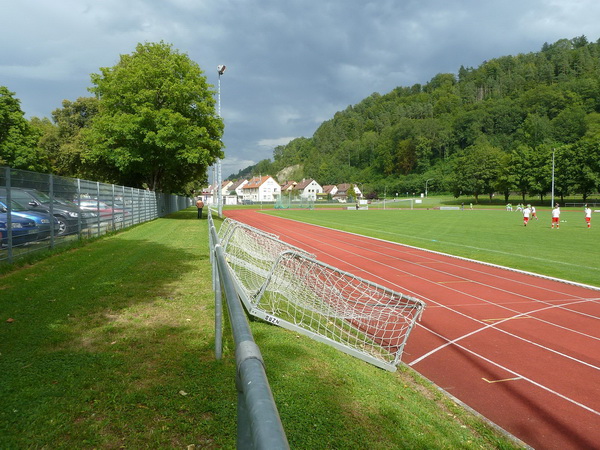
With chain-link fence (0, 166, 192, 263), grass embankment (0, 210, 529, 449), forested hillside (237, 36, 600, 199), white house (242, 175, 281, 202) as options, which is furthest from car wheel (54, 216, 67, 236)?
white house (242, 175, 281, 202)

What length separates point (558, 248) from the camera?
16.9 m

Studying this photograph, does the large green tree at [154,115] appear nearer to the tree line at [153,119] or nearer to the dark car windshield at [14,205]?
the tree line at [153,119]

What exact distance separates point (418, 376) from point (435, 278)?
6.33 m

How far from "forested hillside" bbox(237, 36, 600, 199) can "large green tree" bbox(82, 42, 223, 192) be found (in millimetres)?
70760

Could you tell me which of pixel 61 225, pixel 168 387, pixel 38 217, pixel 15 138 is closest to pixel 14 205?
pixel 38 217

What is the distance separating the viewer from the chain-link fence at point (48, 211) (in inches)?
355

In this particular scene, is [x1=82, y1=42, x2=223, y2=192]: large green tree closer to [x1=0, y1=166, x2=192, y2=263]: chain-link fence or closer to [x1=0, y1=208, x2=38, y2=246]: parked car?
[x1=0, y1=166, x2=192, y2=263]: chain-link fence

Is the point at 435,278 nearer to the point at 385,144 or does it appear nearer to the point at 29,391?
the point at 29,391

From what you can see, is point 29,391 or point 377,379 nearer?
point 29,391

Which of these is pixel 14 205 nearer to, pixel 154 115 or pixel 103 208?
pixel 103 208

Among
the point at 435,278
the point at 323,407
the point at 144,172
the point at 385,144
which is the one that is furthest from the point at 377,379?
the point at 385,144

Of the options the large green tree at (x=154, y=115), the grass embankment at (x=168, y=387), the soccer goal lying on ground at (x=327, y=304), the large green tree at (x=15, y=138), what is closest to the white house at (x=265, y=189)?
the large green tree at (x=15, y=138)

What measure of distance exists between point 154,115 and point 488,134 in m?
138

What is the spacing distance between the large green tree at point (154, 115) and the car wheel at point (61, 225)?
1592 centimetres
